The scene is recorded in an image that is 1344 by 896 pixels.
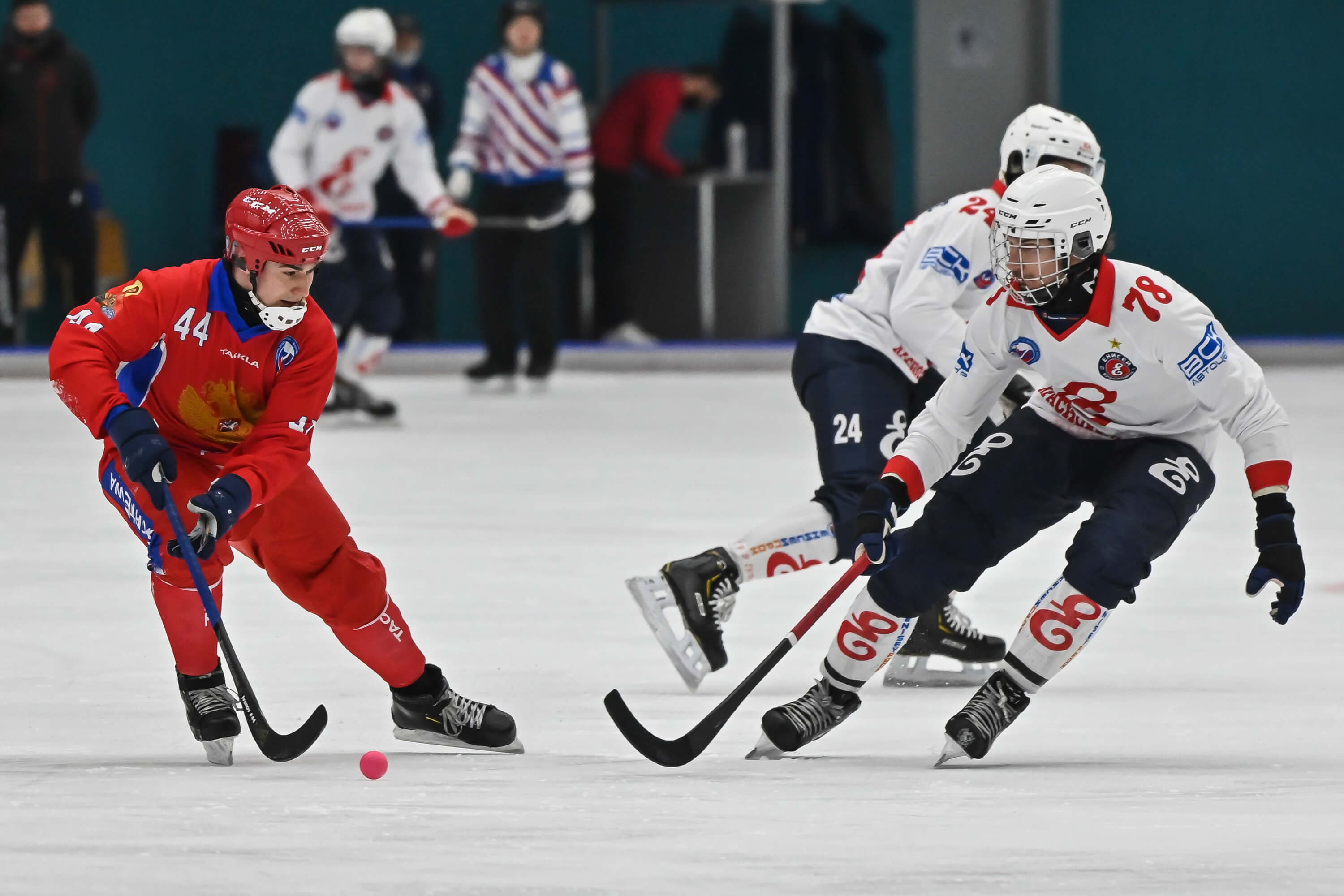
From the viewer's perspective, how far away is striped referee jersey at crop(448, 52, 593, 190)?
37.0 ft

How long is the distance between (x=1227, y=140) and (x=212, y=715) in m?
11.9

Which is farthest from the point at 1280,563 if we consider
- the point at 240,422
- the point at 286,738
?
the point at 240,422

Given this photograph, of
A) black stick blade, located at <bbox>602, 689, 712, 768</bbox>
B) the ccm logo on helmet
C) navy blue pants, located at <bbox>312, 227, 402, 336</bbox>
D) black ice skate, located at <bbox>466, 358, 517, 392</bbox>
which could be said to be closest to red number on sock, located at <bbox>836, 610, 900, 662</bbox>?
black stick blade, located at <bbox>602, 689, 712, 768</bbox>

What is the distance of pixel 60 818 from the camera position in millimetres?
3479

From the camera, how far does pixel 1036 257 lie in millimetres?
3996

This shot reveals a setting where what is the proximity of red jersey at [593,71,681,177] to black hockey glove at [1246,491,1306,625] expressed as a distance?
9595mm

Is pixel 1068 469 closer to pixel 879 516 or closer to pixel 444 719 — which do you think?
pixel 879 516

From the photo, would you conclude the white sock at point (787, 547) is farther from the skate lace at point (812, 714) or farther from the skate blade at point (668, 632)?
the skate lace at point (812, 714)

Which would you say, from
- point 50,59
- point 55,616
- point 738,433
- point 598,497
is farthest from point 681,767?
point 50,59

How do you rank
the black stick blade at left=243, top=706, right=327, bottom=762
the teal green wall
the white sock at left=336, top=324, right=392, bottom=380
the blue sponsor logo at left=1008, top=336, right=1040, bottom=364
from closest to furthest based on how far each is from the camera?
1. the black stick blade at left=243, top=706, right=327, bottom=762
2. the blue sponsor logo at left=1008, top=336, right=1040, bottom=364
3. the white sock at left=336, top=324, right=392, bottom=380
4. the teal green wall

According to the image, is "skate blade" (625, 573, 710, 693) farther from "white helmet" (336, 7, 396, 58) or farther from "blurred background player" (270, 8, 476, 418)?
"white helmet" (336, 7, 396, 58)

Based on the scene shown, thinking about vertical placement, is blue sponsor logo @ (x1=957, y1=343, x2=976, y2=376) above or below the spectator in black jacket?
above

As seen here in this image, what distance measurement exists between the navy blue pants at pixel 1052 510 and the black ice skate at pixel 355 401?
601 centimetres

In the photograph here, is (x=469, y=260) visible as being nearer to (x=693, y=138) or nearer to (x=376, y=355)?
(x=693, y=138)
